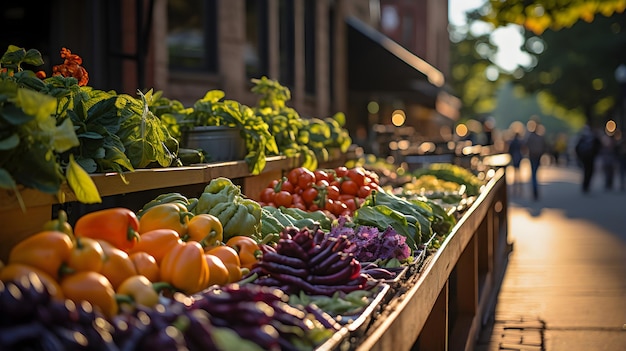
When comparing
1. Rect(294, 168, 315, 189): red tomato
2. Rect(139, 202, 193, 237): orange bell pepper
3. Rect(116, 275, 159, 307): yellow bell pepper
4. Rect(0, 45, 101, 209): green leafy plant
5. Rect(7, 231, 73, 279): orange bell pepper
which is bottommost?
Rect(116, 275, 159, 307): yellow bell pepper

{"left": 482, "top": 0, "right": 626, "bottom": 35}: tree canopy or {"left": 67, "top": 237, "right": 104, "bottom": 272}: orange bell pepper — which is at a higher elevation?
{"left": 482, "top": 0, "right": 626, "bottom": 35}: tree canopy

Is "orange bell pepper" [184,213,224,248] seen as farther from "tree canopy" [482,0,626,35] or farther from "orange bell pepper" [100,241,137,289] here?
"tree canopy" [482,0,626,35]

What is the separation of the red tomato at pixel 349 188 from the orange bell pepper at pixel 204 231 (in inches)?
96.4

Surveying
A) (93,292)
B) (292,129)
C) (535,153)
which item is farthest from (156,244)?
(535,153)

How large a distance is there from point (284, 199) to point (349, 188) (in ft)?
2.09

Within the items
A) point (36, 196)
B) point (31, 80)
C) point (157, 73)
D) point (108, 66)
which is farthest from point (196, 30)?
point (36, 196)

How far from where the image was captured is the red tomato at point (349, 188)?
18.6 feet

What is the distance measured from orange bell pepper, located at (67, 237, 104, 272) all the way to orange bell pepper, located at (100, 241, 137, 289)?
5 cm

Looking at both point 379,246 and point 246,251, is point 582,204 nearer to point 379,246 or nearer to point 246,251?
point 379,246

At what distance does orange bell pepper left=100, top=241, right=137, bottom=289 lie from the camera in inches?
98.7

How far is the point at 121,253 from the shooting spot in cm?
259

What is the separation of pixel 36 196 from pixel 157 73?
725 cm

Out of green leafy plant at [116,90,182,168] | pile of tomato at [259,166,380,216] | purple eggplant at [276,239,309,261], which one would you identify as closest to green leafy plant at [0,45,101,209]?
purple eggplant at [276,239,309,261]

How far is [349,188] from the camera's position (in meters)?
5.68
